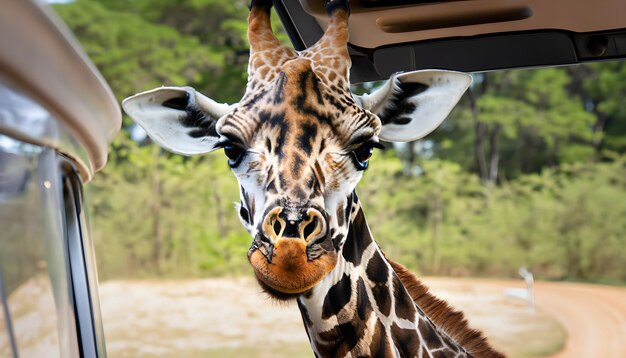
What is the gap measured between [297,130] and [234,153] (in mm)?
108

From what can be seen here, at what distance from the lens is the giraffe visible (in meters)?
1.03

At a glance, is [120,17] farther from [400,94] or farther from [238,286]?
[400,94]

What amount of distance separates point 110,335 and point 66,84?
5.04m

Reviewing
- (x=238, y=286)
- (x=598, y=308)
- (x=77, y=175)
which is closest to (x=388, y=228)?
(x=238, y=286)

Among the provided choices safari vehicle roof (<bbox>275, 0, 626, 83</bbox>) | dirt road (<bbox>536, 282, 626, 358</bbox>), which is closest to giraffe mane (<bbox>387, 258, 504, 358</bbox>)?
safari vehicle roof (<bbox>275, 0, 626, 83</bbox>)

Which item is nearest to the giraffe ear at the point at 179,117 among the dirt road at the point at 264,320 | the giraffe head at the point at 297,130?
the giraffe head at the point at 297,130

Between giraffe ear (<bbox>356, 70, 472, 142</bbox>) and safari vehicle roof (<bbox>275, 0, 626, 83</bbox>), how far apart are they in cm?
16

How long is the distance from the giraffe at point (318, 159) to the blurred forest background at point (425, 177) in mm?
4882

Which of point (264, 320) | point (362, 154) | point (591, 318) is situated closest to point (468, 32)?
point (362, 154)

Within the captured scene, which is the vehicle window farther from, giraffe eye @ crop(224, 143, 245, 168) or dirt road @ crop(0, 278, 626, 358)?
dirt road @ crop(0, 278, 626, 358)

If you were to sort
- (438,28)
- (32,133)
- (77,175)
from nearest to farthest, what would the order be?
(32,133)
(438,28)
(77,175)

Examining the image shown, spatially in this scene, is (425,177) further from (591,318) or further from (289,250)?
(289,250)

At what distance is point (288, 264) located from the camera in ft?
3.31

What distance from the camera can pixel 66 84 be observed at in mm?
1146
